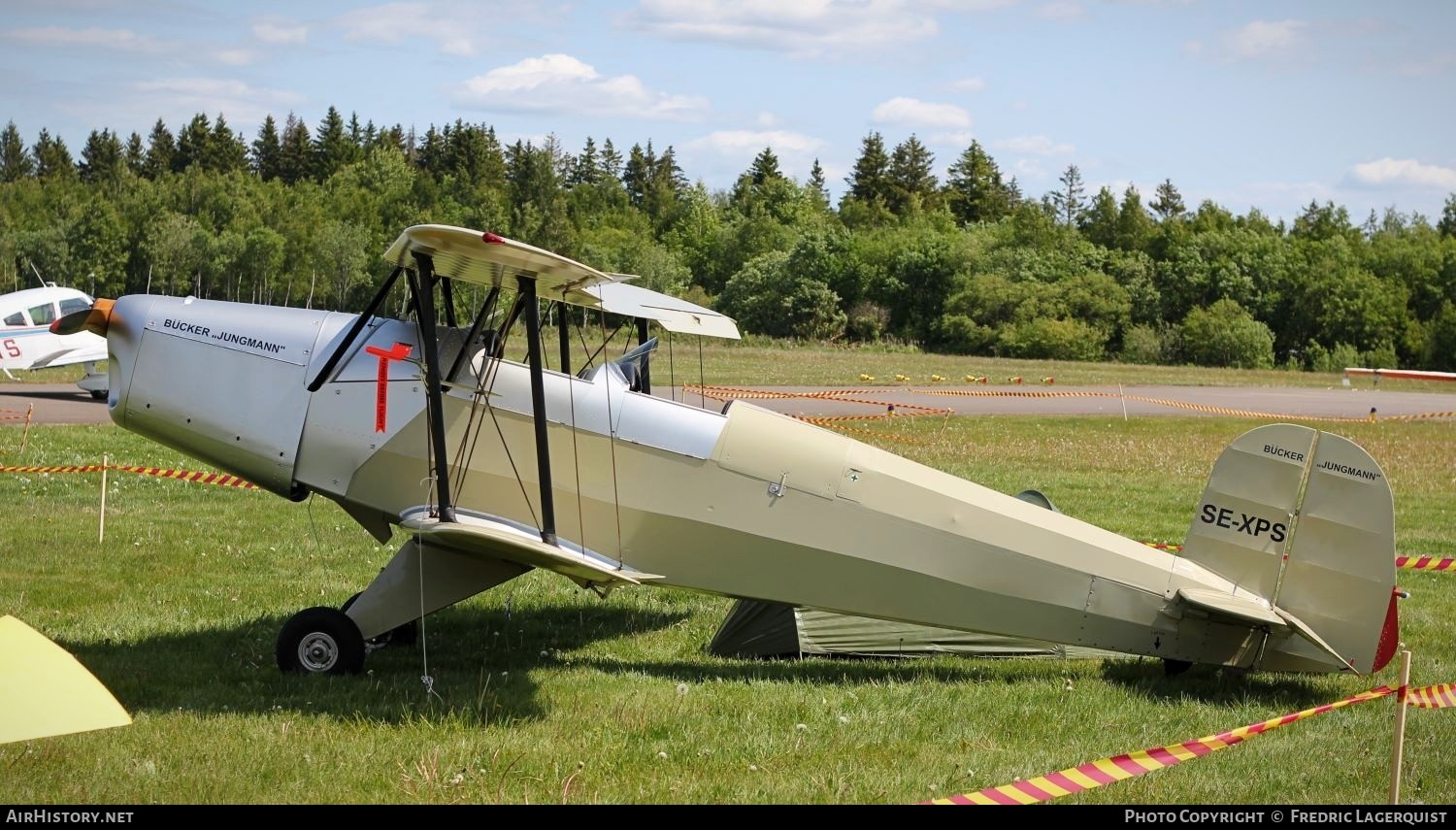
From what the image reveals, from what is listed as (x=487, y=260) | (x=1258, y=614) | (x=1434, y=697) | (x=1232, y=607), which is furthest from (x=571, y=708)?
(x=1434, y=697)

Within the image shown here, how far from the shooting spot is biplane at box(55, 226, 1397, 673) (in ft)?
24.5

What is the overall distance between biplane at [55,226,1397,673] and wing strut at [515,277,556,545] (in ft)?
0.48

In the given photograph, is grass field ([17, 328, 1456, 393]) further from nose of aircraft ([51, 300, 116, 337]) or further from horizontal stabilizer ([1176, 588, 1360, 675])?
horizontal stabilizer ([1176, 588, 1360, 675])

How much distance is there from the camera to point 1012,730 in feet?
22.3

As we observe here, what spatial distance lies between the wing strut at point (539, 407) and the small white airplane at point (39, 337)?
73.6ft

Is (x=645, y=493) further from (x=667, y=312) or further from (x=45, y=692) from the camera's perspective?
(x=45, y=692)

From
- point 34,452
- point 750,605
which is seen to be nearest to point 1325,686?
point 750,605

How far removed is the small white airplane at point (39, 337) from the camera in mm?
26812

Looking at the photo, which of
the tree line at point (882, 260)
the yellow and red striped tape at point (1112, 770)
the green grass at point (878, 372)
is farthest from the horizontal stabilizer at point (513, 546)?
the tree line at point (882, 260)

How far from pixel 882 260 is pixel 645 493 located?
6856cm

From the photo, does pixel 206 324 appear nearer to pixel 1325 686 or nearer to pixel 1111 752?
pixel 1111 752

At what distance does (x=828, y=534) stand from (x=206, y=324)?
12.8 ft

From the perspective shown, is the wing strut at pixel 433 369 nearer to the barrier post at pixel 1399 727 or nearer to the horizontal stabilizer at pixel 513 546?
the horizontal stabilizer at pixel 513 546

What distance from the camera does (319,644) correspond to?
7473 millimetres
